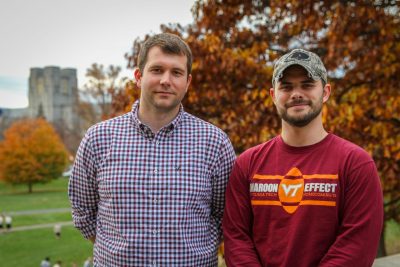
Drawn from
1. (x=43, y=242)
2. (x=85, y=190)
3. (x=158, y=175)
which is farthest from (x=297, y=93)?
(x=43, y=242)

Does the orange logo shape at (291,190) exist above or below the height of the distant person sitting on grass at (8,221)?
above

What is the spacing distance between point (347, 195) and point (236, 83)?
3770 mm

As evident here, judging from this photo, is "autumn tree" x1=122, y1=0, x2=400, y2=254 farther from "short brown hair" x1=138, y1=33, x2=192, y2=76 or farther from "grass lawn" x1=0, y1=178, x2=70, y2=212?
"grass lawn" x1=0, y1=178, x2=70, y2=212

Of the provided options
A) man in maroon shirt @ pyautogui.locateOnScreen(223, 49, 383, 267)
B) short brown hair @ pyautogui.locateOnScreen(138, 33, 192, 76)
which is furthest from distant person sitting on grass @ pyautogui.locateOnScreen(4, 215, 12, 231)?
man in maroon shirt @ pyautogui.locateOnScreen(223, 49, 383, 267)

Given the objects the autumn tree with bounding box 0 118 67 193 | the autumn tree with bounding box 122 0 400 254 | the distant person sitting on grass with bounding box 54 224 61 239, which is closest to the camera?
the autumn tree with bounding box 122 0 400 254

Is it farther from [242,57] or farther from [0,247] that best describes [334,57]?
[0,247]

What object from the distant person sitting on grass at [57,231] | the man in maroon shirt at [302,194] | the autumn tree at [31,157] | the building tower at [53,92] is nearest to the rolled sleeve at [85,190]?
the man in maroon shirt at [302,194]

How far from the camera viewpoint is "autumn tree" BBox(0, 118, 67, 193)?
45.5 metres

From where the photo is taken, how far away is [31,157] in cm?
4638

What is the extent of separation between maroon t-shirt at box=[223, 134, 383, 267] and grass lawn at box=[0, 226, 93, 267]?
2141cm

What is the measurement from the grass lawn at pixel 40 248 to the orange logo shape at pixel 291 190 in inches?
850

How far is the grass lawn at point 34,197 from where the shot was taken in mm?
38125

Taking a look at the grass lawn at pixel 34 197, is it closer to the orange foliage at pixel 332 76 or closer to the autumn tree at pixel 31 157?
the autumn tree at pixel 31 157

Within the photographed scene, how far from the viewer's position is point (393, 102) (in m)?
5.00
